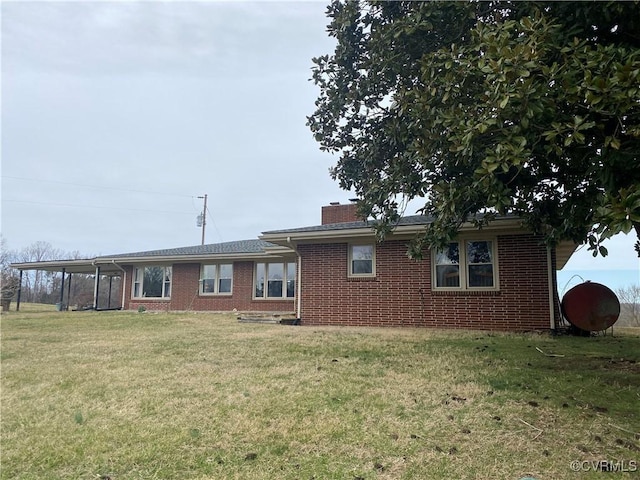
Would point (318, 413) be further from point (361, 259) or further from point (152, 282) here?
point (152, 282)

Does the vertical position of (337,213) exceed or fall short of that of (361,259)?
it exceeds it

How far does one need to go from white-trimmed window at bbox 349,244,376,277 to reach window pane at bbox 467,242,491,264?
8.25 ft

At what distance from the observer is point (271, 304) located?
1722cm

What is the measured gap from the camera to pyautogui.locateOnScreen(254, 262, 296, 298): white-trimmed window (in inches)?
674

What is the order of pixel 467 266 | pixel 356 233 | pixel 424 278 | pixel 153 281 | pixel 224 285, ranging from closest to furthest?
pixel 467 266 → pixel 424 278 → pixel 356 233 → pixel 224 285 → pixel 153 281

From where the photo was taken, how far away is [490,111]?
411 centimetres

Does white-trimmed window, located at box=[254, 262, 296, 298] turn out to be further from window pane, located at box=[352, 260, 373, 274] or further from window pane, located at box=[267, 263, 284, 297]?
window pane, located at box=[352, 260, 373, 274]

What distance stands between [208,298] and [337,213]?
6.55 m

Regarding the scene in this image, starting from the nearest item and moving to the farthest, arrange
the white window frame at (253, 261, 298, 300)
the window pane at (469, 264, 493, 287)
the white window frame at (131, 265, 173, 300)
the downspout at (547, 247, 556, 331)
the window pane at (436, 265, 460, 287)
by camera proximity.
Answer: the downspout at (547, 247, 556, 331), the window pane at (469, 264, 493, 287), the window pane at (436, 265, 460, 287), the white window frame at (253, 261, 298, 300), the white window frame at (131, 265, 173, 300)

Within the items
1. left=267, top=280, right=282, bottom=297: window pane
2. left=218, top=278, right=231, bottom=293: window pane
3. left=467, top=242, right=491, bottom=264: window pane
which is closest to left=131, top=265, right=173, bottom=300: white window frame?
left=218, top=278, right=231, bottom=293: window pane

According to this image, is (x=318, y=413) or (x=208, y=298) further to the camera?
(x=208, y=298)

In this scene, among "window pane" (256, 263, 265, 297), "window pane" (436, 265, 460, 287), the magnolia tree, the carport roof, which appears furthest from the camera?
"window pane" (256, 263, 265, 297)

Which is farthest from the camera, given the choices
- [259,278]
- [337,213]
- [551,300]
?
[259,278]

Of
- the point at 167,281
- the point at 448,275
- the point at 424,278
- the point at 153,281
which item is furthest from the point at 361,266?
the point at 153,281
